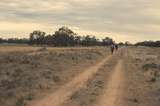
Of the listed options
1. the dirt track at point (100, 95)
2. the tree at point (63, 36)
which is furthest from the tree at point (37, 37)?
the dirt track at point (100, 95)

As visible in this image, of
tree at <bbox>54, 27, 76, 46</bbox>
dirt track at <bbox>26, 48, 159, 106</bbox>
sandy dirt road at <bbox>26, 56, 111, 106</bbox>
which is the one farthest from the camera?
tree at <bbox>54, 27, 76, 46</bbox>

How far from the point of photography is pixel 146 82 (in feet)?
82.3

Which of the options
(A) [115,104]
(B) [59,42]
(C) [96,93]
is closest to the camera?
(A) [115,104]

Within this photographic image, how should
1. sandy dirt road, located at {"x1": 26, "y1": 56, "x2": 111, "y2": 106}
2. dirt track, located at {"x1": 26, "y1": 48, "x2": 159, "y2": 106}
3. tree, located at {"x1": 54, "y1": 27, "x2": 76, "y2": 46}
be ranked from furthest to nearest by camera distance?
tree, located at {"x1": 54, "y1": 27, "x2": 76, "y2": 46} < dirt track, located at {"x1": 26, "y1": 48, "x2": 159, "y2": 106} < sandy dirt road, located at {"x1": 26, "y1": 56, "x2": 111, "y2": 106}

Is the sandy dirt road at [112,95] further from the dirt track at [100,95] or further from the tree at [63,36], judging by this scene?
the tree at [63,36]

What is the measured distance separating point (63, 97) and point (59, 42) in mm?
147076

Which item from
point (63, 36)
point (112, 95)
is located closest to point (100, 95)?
point (112, 95)

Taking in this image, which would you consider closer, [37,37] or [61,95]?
[61,95]

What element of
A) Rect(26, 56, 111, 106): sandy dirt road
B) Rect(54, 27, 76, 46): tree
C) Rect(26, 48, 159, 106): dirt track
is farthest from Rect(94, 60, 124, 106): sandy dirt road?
Rect(54, 27, 76, 46): tree

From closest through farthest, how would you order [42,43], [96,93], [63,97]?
[63,97] → [96,93] → [42,43]

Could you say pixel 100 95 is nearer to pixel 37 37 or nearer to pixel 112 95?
pixel 112 95

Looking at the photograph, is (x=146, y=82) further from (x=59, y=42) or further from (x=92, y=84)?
(x=59, y=42)

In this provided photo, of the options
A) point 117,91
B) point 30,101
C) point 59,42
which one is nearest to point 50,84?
point 117,91

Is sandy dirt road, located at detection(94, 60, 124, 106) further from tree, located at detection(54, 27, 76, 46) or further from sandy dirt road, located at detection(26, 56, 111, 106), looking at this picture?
tree, located at detection(54, 27, 76, 46)
